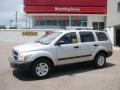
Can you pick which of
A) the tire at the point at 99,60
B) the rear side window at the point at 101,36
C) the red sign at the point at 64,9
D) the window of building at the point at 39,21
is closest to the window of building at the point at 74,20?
the red sign at the point at 64,9

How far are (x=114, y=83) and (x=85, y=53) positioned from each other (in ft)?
8.75

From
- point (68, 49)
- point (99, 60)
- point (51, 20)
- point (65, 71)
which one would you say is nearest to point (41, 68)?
point (68, 49)

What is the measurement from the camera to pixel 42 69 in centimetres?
1044

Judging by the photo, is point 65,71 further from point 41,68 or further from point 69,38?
point 41,68

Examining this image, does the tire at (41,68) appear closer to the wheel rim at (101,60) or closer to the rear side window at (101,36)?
the wheel rim at (101,60)

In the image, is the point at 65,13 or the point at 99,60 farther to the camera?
the point at 65,13

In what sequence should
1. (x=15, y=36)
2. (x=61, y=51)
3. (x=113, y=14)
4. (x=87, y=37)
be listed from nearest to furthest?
(x=61, y=51) < (x=87, y=37) < (x=113, y=14) < (x=15, y=36)


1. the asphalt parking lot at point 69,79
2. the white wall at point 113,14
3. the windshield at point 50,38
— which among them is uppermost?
the white wall at point 113,14

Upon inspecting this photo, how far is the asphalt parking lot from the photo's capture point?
29.6ft

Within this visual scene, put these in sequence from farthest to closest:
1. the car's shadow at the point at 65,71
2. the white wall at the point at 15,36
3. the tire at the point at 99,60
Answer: the white wall at the point at 15,36 → the tire at the point at 99,60 → the car's shadow at the point at 65,71

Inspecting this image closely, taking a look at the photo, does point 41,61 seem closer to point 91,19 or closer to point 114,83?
point 114,83

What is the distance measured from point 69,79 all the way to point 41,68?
116 centimetres

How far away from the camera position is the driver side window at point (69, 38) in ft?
36.9

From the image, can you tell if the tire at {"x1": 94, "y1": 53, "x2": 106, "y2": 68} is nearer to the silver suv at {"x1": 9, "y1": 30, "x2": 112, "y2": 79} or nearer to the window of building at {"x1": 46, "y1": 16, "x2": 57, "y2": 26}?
the silver suv at {"x1": 9, "y1": 30, "x2": 112, "y2": 79}
